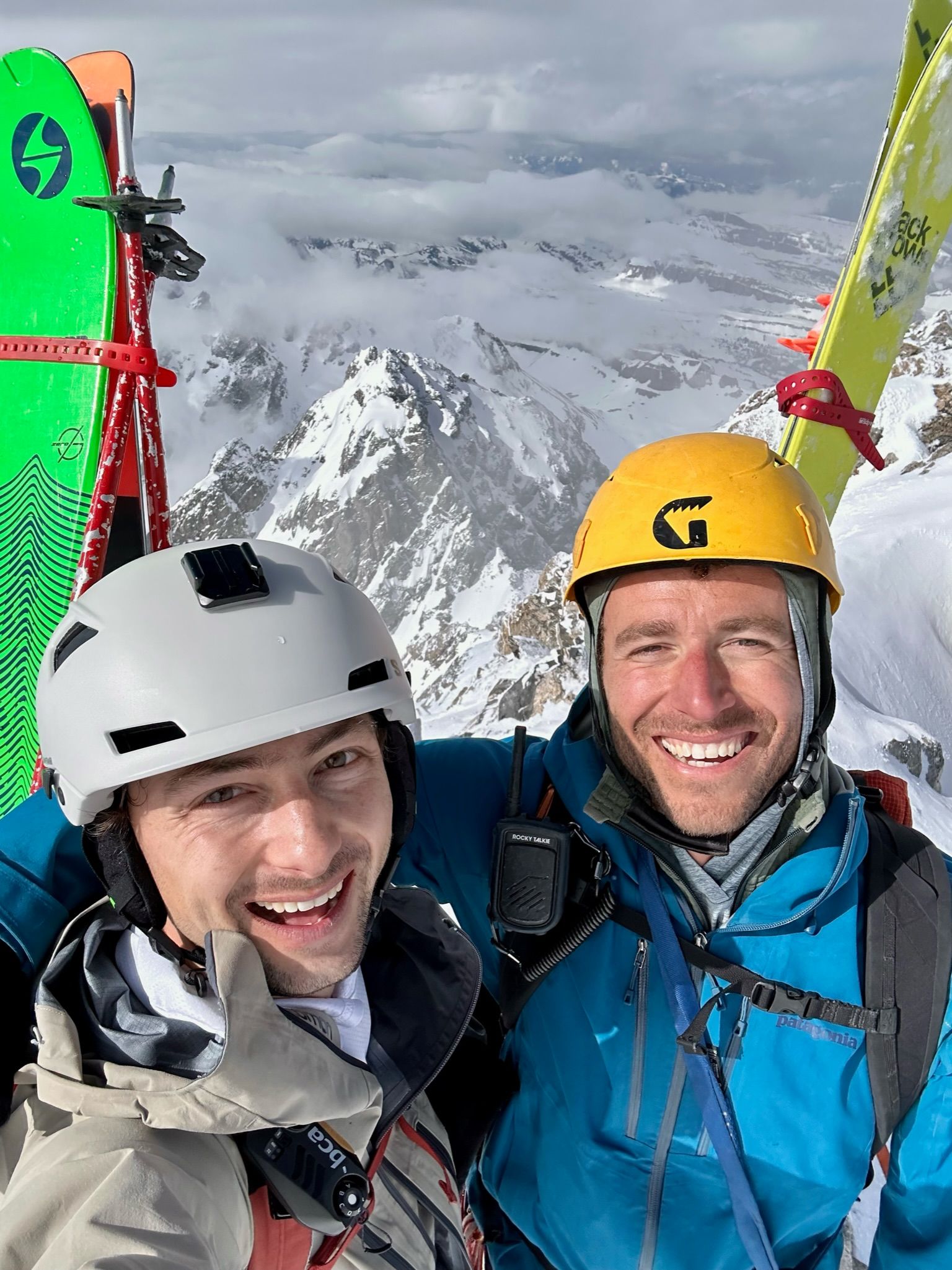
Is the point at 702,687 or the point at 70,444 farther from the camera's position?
the point at 70,444

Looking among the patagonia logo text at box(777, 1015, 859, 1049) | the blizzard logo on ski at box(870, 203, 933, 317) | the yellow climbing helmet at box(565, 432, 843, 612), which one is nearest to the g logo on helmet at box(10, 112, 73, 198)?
the yellow climbing helmet at box(565, 432, 843, 612)

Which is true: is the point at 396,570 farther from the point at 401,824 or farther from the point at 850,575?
the point at 401,824

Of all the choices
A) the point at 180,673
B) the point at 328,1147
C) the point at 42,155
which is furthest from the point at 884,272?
the point at 328,1147

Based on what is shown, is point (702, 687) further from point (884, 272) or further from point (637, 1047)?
point (884, 272)

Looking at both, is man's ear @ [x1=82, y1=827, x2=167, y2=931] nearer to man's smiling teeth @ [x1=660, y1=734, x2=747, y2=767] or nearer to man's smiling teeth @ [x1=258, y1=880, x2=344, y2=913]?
man's smiling teeth @ [x1=258, y1=880, x2=344, y2=913]

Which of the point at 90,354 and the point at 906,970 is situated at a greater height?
the point at 90,354
